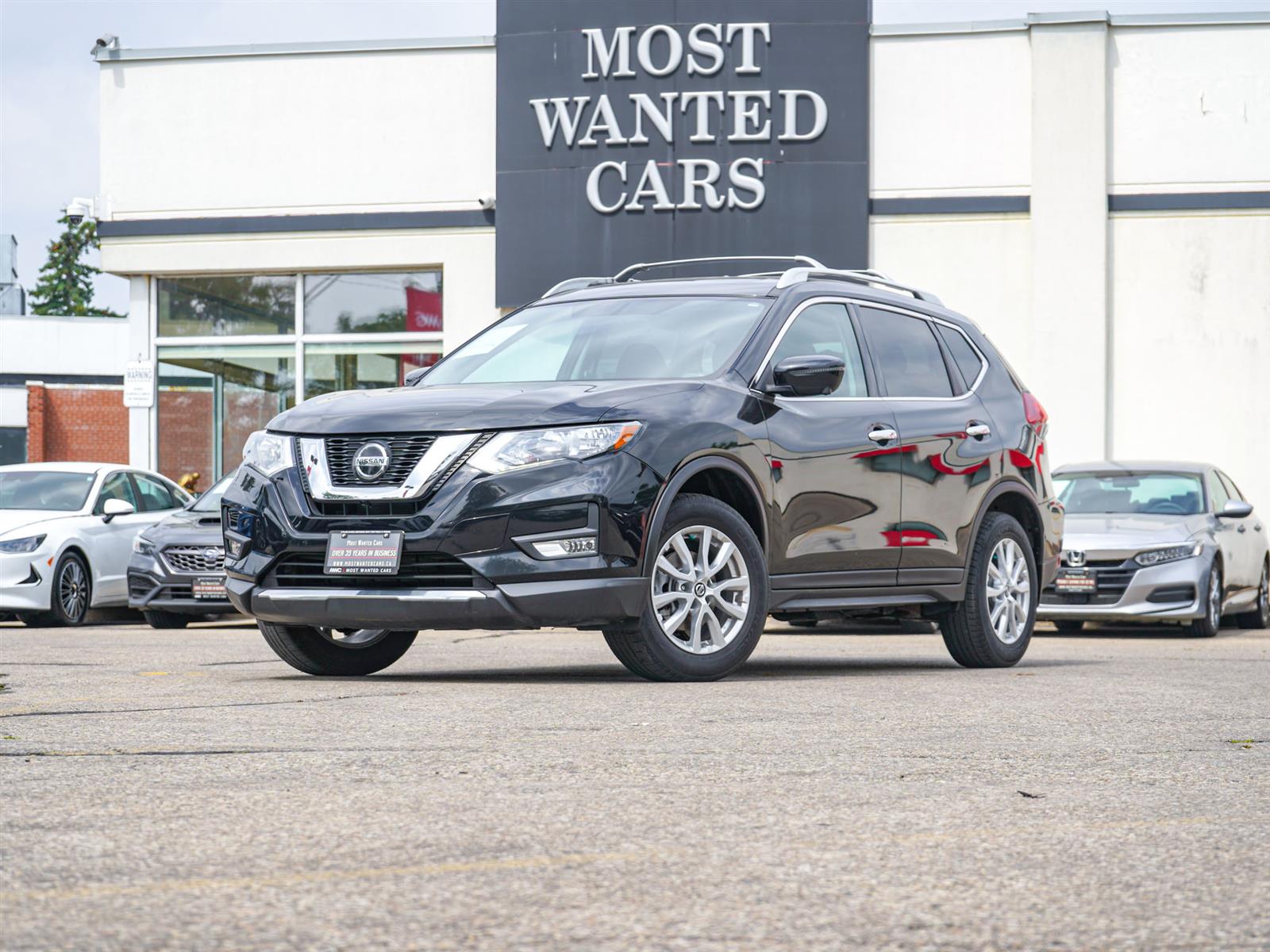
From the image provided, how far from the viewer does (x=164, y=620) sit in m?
16.4

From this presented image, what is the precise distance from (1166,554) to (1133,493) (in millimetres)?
1492

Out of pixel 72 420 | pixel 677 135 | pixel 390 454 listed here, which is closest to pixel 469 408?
pixel 390 454

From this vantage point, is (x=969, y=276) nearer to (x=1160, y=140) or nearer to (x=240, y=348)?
(x=1160, y=140)

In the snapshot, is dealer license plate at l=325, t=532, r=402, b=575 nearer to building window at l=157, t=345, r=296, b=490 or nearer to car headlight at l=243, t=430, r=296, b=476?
car headlight at l=243, t=430, r=296, b=476

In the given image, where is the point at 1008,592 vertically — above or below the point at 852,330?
below

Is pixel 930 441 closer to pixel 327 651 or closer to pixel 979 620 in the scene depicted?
pixel 979 620

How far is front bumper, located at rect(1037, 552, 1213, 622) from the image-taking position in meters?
14.4

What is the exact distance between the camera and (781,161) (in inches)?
862

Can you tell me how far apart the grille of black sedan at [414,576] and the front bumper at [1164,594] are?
843 cm

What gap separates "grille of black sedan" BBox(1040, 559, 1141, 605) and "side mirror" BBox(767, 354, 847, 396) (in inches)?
277

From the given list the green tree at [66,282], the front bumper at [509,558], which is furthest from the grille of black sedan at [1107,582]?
the green tree at [66,282]

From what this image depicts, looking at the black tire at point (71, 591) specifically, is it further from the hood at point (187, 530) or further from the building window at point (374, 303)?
the building window at point (374, 303)

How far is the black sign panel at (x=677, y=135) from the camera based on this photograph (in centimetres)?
2188

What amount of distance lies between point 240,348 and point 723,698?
1796 centimetres
